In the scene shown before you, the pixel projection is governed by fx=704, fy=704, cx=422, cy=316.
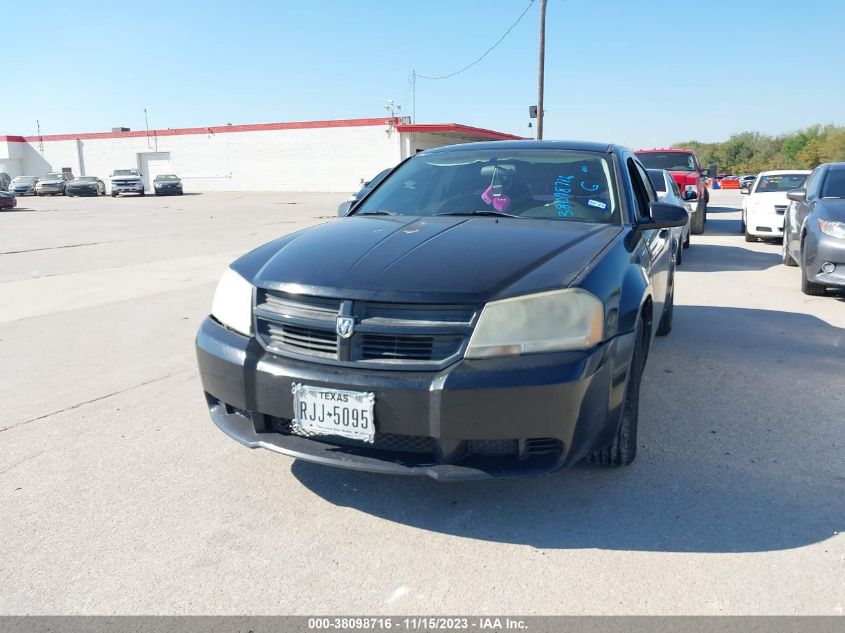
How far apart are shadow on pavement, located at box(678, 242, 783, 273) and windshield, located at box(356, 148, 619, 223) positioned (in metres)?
6.63

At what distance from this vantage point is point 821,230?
7242mm

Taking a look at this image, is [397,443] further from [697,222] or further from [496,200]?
[697,222]

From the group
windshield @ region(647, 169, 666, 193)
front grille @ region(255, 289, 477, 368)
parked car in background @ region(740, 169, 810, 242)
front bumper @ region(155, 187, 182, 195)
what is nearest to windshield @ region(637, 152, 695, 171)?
parked car in background @ region(740, 169, 810, 242)

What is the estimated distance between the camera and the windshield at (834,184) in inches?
316

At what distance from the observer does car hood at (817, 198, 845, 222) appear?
719cm

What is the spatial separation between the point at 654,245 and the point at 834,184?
5.26 meters

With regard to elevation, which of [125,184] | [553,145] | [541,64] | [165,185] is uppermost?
[541,64]

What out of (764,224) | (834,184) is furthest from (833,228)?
(764,224)

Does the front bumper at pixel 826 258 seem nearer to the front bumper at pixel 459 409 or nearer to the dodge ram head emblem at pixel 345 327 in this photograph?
the front bumper at pixel 459 409

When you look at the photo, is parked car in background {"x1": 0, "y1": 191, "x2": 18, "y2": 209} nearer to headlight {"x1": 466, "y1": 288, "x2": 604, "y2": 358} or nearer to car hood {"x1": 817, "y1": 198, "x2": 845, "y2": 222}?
car hood {"x1": 817, "y1": 198, "x2": 845, "y2": 222}

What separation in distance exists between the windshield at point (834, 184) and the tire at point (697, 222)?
5.65m

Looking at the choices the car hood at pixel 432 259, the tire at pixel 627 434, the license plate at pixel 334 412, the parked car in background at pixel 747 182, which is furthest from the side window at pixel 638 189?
the parked car in background at pixel 747 182

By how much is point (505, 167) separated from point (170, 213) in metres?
23.5
